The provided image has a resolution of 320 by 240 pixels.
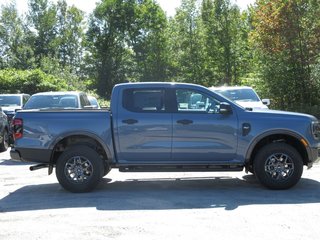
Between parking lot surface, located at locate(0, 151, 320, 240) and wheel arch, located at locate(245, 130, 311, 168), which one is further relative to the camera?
wheel arch, located at locate(245, 130, 311, 168)

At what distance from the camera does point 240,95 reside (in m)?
16.1

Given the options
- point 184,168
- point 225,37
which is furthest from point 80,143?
point 225,37

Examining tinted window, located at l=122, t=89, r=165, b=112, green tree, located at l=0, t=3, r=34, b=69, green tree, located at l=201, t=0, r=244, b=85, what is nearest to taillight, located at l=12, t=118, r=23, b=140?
tinted window, located at l=122, t=89, r=165, b=112

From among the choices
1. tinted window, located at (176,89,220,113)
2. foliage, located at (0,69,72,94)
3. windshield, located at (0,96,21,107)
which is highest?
foliage, located at (0,69,72,94)

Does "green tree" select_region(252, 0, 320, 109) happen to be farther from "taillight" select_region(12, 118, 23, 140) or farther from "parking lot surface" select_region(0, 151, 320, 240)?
"taillight" select_region(12, 118, 23, 140)

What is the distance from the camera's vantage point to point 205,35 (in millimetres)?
46594

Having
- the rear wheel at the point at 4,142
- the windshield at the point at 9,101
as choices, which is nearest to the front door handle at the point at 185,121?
the rear wheel at the point at 4,142

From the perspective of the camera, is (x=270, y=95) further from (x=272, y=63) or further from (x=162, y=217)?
(x=162, y=217)

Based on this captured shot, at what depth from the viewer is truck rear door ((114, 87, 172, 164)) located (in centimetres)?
856

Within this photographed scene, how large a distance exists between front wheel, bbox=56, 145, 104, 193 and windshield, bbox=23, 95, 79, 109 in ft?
19.3

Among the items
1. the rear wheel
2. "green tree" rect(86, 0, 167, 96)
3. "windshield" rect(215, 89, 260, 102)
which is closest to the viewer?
the rear wheel

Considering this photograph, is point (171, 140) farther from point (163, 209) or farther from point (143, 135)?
point (163, 209)

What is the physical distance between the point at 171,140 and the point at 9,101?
12.4m

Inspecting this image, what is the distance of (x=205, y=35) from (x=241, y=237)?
137 ft
